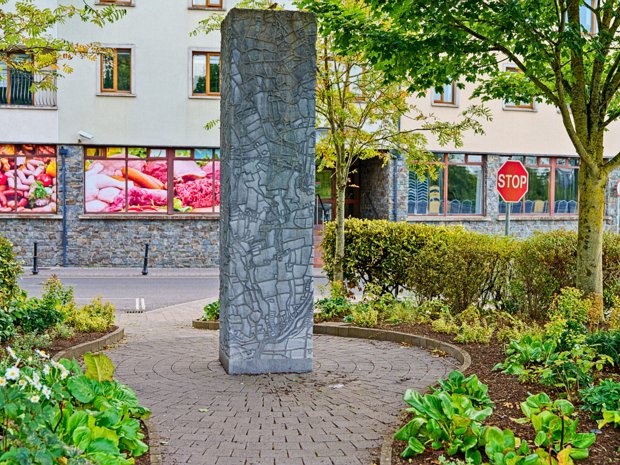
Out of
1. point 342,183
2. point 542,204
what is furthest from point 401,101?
point 542,204

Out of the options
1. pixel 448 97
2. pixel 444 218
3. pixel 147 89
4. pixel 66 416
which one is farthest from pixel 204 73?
pixel 66 416

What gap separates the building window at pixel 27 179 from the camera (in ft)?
81.8

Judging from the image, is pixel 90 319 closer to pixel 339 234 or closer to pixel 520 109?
pixel 339 234

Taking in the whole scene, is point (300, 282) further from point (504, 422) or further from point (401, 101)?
point (401, 101)

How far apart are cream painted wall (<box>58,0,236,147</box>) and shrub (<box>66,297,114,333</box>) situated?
15.4 m

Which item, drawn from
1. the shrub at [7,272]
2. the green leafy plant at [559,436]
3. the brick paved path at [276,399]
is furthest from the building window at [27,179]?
the green leafy plant at [559,436]

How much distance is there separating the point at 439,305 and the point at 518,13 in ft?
13.9

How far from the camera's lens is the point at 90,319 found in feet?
33.3

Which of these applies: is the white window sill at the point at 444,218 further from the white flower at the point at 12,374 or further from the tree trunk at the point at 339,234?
the white flower at the point at 12,374

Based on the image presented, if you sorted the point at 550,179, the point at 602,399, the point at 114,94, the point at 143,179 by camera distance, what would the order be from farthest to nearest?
the point at 550,179
the point at 143,179
the point at 114,94
the point at 602,399

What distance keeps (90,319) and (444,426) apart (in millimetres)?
6308

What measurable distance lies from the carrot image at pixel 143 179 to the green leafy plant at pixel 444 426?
21229mm

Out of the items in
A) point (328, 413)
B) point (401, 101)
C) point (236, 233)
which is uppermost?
point (401, 101)

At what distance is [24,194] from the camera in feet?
82.0
